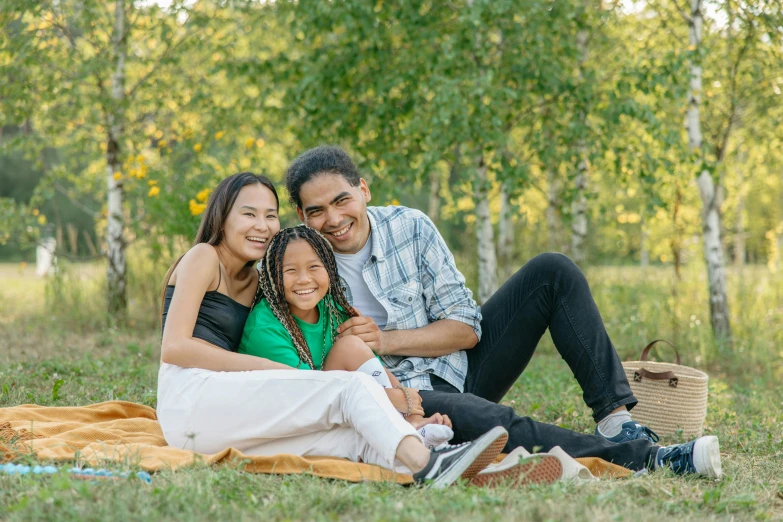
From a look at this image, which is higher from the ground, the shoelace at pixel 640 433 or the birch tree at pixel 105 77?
the birch tree at pixel 105 77

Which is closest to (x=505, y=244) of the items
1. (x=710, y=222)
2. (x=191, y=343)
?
(x=710, y=222)

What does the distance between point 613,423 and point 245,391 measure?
1.67 meters

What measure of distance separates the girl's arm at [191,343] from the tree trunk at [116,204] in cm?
451

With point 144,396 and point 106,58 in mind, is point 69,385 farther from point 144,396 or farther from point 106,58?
point 106,58

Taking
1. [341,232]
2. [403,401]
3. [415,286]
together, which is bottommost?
[403,401]

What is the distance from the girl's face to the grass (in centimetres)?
81

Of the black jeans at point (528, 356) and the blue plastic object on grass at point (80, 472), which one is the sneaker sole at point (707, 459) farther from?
the blue plastic object on grass at point (80, 472)

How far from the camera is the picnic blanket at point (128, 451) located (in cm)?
296

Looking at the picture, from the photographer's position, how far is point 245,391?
3.03 meters

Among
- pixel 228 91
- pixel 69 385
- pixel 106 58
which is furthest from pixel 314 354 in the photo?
pixel 228 91

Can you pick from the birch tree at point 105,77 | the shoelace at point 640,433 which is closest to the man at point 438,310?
the shoelace at point 640,433

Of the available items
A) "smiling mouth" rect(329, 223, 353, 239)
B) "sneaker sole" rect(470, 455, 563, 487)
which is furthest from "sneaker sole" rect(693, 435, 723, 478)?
"smiling mouth" rect(329, 223, 353, 239)

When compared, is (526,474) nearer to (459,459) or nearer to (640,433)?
(459,459)

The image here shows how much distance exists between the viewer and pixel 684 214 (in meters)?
10.6
